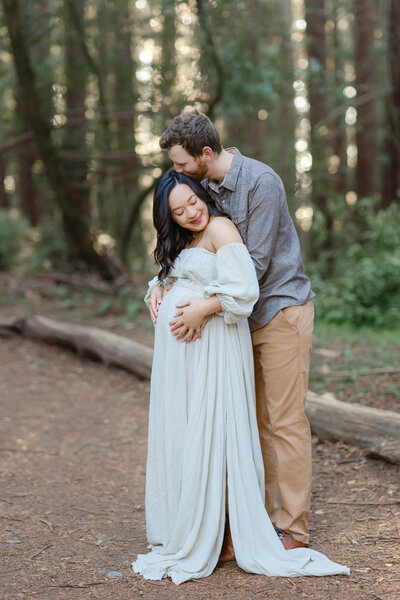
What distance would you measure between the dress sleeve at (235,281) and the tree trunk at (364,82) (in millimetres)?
11315

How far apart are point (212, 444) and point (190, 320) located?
2.05ft

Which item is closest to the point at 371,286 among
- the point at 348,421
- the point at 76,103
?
the point at 348,421

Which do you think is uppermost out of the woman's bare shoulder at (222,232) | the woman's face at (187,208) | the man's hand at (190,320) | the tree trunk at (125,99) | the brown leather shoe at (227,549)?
the tree trunk at (125,99)

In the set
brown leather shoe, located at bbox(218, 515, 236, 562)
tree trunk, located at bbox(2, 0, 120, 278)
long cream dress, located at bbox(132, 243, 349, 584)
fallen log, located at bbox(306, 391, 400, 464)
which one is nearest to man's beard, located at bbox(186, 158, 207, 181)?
long cream dress, located at bbox(132, 243, 349, 584)

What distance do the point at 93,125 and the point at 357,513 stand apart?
9.74 meters

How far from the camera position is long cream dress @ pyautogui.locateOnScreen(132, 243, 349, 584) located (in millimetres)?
3143

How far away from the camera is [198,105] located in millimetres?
9648

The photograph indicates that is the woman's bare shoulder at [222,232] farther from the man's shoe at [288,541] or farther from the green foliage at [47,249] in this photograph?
the green foliage at [47,249]

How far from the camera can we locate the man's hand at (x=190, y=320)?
123 inches

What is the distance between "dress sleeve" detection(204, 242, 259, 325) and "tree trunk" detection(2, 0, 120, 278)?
7578 mm

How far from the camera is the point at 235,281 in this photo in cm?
308

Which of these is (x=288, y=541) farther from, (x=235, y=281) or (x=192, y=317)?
(x=235, y=281)

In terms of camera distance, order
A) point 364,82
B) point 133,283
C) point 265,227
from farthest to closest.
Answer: point 364,82, point 133,283, point 265,227

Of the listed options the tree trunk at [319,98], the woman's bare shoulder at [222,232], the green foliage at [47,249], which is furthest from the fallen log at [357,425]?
the green foliage at [47,249]
